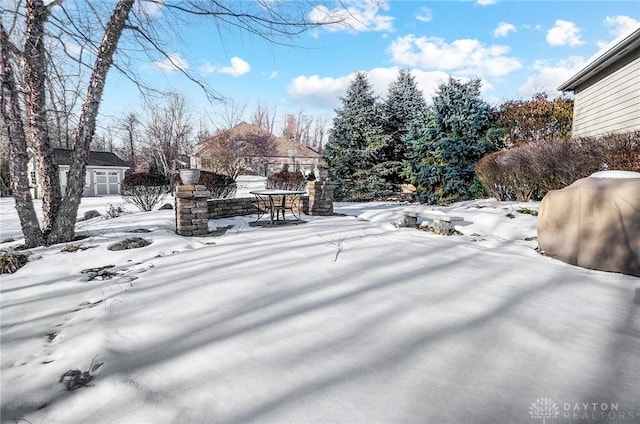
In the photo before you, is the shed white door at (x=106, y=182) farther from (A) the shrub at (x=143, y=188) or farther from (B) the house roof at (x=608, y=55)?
(B) the house roof at (x=608, y=55)

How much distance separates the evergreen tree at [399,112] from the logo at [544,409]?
10.5m

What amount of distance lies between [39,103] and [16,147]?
66cm

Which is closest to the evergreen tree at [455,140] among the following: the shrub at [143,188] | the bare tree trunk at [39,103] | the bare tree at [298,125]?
the shrub at [143,188]

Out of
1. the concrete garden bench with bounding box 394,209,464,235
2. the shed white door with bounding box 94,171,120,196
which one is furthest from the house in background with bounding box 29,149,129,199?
the concrete garden bench with bounding box 394,209,464,235

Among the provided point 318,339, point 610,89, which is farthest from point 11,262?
point 610,89

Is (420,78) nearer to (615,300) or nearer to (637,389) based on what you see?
(615,300)

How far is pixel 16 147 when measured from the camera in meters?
4.14

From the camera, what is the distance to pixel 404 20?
648 centimetres

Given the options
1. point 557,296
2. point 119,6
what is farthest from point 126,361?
point 119,6

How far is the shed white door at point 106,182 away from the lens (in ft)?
63.8

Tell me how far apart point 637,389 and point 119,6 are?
6327 millimetres

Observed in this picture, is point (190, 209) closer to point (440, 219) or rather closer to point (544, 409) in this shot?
point (440, 219)

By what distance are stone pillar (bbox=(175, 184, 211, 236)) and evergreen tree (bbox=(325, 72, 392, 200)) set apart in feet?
23.6

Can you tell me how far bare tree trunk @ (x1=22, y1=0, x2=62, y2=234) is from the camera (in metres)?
4.06
